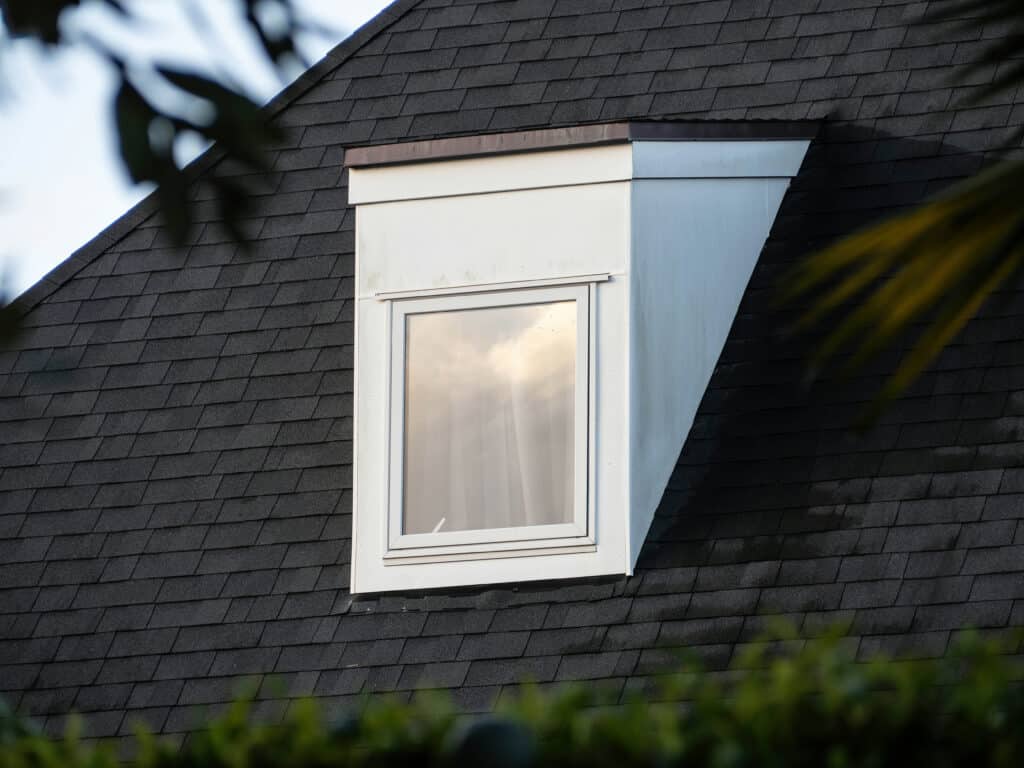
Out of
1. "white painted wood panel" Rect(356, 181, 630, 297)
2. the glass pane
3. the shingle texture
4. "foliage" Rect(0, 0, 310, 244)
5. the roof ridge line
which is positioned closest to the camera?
"foliage" Rect(0, 0, 310, 244)

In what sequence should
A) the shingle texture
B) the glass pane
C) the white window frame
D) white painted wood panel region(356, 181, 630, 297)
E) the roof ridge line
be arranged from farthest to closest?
the roof ridge line → white painted wood panel region(356, 181, 630, 297) → the glass pane → the white window frame → the shingle texture

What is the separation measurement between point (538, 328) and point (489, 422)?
0.44m

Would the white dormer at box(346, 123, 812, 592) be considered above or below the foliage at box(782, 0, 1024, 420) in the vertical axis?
below

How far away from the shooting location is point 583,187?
7641 millimetres

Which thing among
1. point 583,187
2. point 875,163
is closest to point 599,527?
point 583,187

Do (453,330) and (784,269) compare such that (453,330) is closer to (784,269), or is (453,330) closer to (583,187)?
(583,187)

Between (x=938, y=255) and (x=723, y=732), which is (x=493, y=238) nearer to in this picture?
(x=938, y=255)

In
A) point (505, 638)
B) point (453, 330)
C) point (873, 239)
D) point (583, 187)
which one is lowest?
point (505, 638)

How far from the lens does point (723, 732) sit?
10.2ft

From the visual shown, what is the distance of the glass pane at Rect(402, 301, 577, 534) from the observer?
721 cm

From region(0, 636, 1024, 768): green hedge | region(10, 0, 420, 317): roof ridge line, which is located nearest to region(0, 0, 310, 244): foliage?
region(0, 636, 1024, 768): green hedge

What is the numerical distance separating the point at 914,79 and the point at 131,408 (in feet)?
11.7

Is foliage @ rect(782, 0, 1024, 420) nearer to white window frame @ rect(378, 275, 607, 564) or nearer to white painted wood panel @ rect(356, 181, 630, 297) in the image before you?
white window frame @ rect(378, 275, 607, 564)

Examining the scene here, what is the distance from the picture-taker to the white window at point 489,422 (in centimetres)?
716
